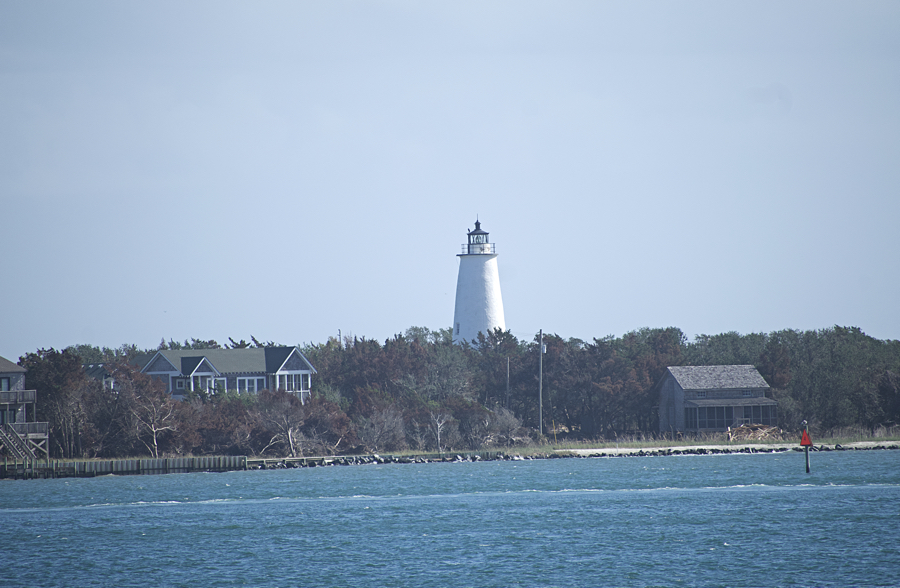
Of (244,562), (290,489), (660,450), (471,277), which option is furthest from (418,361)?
(244,562)

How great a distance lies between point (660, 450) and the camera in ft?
212

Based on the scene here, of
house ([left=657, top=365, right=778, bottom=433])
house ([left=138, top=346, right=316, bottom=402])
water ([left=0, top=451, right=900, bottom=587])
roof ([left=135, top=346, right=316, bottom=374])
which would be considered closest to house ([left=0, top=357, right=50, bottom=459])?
water ([left=0, top=451, right=900, bottom=587])

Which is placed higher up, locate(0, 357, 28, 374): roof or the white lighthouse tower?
the white lighthouse tower

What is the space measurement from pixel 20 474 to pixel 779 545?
41.3m

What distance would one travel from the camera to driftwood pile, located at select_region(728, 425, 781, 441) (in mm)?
68500

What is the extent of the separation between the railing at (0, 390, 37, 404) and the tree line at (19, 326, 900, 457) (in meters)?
2.42

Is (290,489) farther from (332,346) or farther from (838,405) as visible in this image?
(332,346)

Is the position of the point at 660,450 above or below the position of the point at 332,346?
below

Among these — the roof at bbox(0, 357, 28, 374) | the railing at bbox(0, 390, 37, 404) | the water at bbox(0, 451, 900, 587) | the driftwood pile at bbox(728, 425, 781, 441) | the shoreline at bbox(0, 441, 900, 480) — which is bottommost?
the water at bbox(0, 451, 900, 587)

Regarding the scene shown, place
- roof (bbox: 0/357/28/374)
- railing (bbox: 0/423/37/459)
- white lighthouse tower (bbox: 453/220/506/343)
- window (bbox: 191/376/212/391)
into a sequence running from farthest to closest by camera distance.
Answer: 1. white lighthouse tower (bbox: 453/220/506/343)
2. window (bbox: 191/376/212/391)
3. roof (bbox: 0/357/28/374)
4. railing (bbox: 0/423/37/459)

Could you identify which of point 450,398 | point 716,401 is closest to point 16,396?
point 450,398

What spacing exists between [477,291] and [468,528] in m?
42.3

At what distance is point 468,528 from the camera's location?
127 feet

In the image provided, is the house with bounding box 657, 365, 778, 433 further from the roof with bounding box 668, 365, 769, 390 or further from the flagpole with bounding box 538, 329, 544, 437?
the flagpole with bounding box 538, 329, 544, 437
